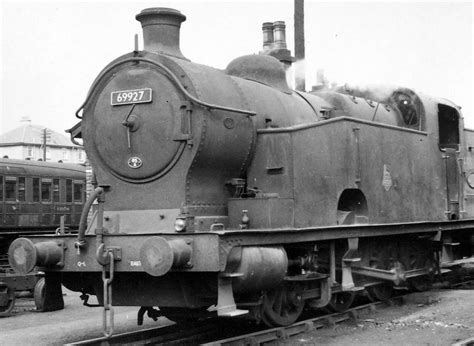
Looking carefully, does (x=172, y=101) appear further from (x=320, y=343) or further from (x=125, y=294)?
(x=320, y=343)

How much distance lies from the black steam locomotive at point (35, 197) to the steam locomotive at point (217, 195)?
8.92 metres

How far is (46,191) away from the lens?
18.2 meters

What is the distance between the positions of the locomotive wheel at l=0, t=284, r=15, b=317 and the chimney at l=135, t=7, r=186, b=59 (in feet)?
18.5

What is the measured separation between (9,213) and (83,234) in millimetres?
10650

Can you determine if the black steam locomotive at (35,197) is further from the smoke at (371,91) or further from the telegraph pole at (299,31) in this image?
the smoke at (371,91)

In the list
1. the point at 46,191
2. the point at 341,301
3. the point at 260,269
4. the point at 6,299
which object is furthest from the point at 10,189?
the point at 260,269

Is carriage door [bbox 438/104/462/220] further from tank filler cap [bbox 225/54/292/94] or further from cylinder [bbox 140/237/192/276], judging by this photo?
cylinder [bbox 140/237/192/276]

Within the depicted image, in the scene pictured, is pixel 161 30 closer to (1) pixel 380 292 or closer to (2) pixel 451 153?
(1) pixel 380 292

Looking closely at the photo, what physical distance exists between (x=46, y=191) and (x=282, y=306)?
39.1 ft

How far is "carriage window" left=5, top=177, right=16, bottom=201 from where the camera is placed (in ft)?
54.9

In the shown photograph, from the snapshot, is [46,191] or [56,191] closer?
[46,191]

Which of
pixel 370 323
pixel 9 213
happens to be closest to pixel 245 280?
pixel 370 323

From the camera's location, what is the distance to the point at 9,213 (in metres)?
16.7

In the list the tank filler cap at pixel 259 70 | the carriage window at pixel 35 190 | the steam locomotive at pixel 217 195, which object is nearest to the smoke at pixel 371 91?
the steam locomotive at pixel 217 195
